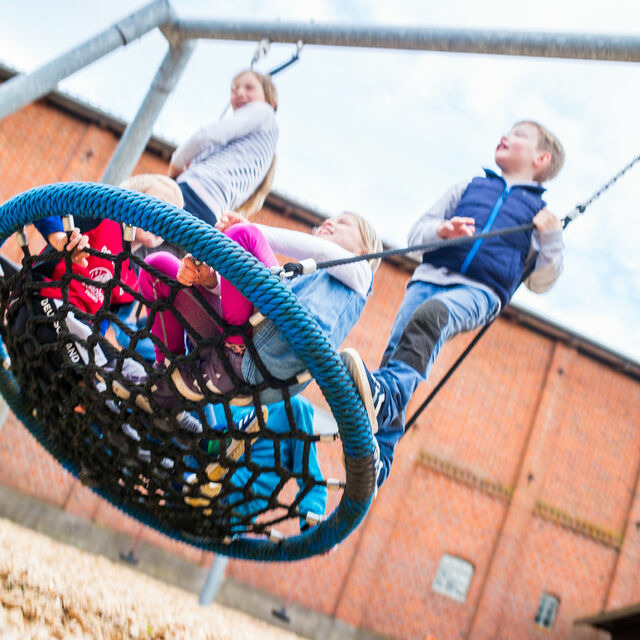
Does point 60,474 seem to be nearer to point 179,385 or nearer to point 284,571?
point 284,571

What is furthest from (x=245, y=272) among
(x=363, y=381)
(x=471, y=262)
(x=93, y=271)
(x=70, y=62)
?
(x=70, y=62)

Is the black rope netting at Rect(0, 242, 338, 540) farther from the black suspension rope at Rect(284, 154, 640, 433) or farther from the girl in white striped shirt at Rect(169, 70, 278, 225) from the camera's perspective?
the girl in white striped shirt at Rect(169, 70, 278, 225)

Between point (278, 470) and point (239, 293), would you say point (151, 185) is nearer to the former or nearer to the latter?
point (239, 293)

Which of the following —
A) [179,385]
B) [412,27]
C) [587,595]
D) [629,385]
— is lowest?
[179,385]

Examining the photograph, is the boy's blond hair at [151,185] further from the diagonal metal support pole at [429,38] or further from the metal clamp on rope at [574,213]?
the metal clamp on rope at [574,213]

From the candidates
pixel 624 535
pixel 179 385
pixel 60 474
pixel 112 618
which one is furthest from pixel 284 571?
pixel 179 385

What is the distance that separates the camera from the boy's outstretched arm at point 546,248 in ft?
7.72

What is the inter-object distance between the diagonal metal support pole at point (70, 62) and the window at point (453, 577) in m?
10.3

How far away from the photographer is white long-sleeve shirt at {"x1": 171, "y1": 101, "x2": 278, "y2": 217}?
103 inches

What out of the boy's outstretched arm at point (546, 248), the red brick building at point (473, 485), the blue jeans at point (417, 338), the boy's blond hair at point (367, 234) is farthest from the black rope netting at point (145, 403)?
the red brick building at point (473, 485)

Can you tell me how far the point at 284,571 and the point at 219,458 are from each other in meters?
9.86

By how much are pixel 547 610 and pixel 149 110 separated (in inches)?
446

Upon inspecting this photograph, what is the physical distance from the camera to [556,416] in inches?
486

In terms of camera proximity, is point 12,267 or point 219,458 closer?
point 219,458
